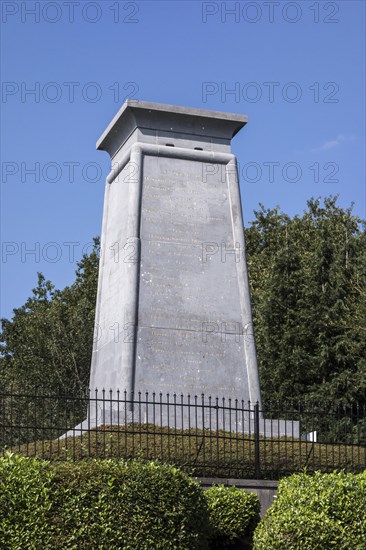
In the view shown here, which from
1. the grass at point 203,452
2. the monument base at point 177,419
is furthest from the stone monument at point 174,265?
the grass at point 203,452

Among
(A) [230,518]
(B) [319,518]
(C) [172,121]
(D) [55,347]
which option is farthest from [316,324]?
(B) [319,518]

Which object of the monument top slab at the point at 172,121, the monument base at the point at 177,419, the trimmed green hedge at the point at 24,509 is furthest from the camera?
the monument top slab at the point at 172,121

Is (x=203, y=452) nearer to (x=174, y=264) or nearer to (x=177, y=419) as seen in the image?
(x=177, y=419)

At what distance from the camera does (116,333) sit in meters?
17.9

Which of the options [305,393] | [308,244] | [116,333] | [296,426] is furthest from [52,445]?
[308,244]

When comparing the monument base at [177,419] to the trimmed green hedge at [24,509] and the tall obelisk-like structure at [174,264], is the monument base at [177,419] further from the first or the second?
the trimmed green hedge at [24,509]

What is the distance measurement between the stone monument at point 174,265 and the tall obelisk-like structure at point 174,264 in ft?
0.06

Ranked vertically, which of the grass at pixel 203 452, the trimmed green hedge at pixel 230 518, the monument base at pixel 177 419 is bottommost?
the trimmed green hedge at pixel 230 518

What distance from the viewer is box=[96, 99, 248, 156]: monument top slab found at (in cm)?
1902

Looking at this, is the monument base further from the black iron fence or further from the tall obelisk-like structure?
the tall obelisk-like structure

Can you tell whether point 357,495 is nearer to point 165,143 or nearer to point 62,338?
point 165,143

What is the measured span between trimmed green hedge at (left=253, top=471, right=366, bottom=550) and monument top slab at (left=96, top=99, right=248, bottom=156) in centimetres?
942

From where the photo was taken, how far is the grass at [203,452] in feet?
48.1

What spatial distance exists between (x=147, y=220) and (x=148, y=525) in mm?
8553
